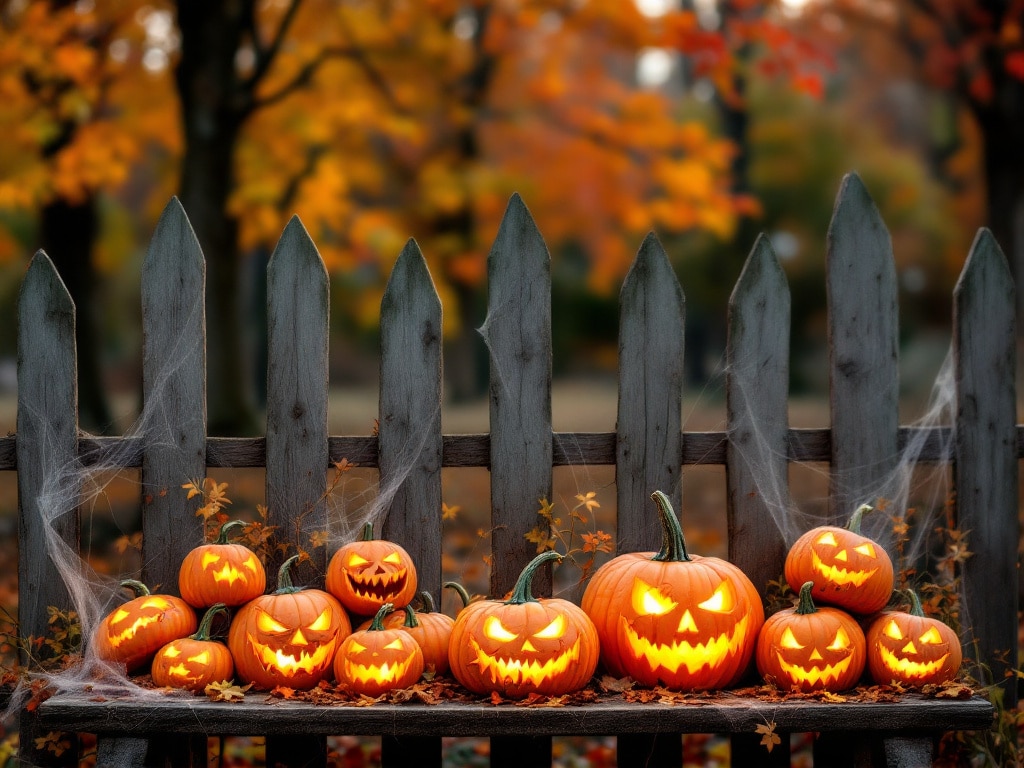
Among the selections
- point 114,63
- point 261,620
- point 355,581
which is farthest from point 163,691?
point 114,63

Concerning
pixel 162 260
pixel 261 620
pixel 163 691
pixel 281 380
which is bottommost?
pixel 163 691

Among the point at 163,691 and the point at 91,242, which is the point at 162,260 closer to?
the point at 163,691

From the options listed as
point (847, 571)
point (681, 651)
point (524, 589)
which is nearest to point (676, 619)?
point (681, 651)

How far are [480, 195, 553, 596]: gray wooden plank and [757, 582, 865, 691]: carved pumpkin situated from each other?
2.70 feet

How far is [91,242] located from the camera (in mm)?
10859

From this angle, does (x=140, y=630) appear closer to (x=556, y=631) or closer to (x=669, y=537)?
(x=556, y=631)

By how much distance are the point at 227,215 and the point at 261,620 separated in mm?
5813

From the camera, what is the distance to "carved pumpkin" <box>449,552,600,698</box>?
9.05ft

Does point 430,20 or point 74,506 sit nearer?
point 74,506

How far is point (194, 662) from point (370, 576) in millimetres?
595

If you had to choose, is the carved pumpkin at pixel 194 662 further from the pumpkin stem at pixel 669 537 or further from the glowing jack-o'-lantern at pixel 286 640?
the pumpkin stem at pixel 669 537

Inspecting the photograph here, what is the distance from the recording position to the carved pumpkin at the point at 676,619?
2.85m

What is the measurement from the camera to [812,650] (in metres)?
2.84

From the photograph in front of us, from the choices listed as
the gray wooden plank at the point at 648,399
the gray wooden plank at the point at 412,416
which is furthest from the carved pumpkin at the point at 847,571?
the gray wooden plank at the point at 412,416
